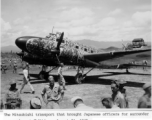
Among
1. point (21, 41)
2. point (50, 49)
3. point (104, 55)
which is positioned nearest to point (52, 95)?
point (50, 49)

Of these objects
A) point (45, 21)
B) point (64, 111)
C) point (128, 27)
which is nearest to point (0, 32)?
point (45, 21)

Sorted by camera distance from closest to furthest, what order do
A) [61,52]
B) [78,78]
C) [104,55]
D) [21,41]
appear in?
[21,41], [61,52], [78,78], [104,55]

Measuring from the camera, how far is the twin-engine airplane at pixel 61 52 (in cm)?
1074

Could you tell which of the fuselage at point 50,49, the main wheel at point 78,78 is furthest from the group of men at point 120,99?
the main wheel at point 78,78

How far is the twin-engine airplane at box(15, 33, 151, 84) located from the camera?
423 inches

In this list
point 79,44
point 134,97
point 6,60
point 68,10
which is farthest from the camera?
point 6,60

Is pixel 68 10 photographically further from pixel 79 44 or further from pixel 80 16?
pixel 79 44

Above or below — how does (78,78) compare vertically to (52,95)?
below

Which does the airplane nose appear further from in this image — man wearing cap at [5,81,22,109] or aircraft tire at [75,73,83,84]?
man wearing cap at [5,81,22,109]

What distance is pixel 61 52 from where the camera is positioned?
37.1ft

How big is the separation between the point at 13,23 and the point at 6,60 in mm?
17964

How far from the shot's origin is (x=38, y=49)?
11.0 meters

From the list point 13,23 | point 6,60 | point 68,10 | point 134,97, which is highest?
point 68,10

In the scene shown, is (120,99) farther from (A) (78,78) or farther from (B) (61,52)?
(A) (78,78)
